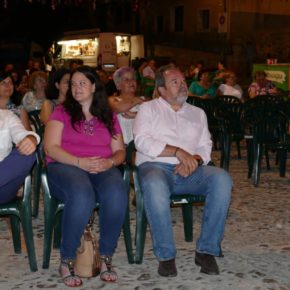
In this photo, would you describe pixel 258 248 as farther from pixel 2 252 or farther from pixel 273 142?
pixel 273 142

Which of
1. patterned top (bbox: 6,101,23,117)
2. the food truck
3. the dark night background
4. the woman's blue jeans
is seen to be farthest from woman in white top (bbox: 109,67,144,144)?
the dark night background

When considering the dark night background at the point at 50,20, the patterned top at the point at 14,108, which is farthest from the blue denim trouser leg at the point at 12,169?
the dark night background at the point at 50,20

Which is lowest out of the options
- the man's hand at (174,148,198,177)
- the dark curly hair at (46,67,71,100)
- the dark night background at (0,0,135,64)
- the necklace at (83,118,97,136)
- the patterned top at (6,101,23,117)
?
the man's hand at (174,148,198,177)

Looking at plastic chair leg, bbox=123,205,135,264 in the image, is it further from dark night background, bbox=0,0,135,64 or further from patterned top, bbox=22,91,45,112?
dark night background, bbox=0,0,135,64

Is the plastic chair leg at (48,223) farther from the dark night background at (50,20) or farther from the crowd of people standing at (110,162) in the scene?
the dark night background at (50,20)

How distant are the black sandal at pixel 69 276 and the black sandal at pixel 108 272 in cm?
15

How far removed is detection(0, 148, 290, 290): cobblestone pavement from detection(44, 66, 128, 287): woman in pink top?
230mm

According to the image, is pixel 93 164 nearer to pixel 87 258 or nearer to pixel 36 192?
pixel 87 258

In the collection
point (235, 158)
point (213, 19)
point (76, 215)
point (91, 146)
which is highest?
point (213, 19)

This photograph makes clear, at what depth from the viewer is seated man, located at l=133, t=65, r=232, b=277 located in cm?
408

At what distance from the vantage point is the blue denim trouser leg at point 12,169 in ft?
13.2

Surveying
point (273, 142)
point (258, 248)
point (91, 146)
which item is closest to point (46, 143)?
point (91, 146)

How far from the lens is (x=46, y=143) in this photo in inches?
168

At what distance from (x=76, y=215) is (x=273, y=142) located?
12.2 ft
